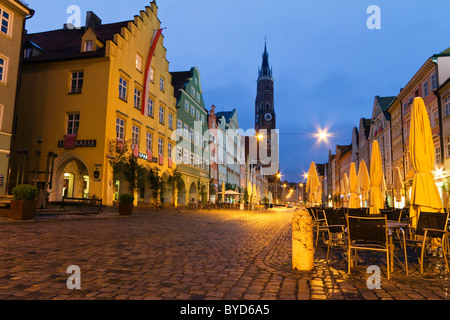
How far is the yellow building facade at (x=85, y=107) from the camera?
2431cm

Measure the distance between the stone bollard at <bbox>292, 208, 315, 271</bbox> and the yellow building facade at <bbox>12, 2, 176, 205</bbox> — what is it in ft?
66.0

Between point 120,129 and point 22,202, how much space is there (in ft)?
47.2

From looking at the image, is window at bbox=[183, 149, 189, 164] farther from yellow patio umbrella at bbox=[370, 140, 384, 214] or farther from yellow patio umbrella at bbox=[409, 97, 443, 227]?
yellow patio umbrella at bbox=[409, 97, 443, 227]

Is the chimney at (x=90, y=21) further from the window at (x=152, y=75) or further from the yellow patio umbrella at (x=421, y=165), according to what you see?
the yellow patio umbrella at (x=421, y=165)

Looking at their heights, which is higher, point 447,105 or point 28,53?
point 28,53

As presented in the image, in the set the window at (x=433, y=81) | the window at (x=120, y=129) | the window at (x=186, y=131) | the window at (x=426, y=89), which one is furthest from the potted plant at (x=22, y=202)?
the window at (x=426, y=89)

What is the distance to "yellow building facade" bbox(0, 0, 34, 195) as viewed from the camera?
1997cm

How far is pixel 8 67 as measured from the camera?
2042 centimetres

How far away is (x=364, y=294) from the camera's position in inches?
174

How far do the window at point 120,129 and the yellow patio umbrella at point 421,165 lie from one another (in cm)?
2134

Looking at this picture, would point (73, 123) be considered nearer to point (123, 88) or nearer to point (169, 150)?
point (123, 88)

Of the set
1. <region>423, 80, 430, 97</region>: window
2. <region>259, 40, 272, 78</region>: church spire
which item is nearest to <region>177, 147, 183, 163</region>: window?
<region>423, 80, 430, 97</region>: window
